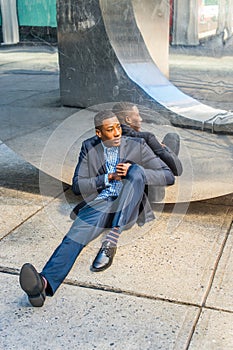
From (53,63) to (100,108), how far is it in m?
0.61

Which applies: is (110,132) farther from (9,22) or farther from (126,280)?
(9,22)

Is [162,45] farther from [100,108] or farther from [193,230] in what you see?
[193,230]

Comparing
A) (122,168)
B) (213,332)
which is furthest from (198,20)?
(213,332)

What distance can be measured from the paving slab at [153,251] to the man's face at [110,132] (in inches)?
24.7

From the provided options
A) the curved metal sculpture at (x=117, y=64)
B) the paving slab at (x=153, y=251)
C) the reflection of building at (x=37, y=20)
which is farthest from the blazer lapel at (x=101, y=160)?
the reflection of building at (x=37, y=20)

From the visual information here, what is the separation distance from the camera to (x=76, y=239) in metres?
2.97

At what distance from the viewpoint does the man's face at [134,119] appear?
11.3 feet

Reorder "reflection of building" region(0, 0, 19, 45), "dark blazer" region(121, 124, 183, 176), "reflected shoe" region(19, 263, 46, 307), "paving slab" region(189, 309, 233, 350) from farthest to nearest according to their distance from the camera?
1. "reflection of building" region(0, 0, 19, 45)
2. "dark blazer" region(121, 124, 183, 176)
3. "reflected shoe" region(19, 263, 46, 307)
4. "paving slab" region(189, 309, 233, 350)

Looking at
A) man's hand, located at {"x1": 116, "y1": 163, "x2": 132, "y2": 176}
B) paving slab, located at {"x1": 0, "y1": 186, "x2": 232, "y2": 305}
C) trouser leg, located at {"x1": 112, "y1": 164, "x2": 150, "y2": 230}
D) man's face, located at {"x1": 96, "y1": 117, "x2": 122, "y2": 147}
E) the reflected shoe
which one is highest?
man's face, located at {"x1": 96, "y1": 117, "x2": 122, "y2": 147}

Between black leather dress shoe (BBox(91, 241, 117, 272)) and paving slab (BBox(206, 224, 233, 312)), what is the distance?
629 millimetres

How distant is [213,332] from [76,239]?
0.97 metres

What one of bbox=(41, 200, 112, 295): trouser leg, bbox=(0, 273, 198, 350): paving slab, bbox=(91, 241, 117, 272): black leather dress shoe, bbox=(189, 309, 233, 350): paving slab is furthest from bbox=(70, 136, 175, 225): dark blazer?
bbox=(189, 309, 233, 350): paving slab

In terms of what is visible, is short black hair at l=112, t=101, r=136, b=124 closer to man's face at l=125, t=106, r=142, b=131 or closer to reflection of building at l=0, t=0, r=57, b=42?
man's face at l=125, t=106, r=142, b=131

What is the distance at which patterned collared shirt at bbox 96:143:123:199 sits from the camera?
3295mm
